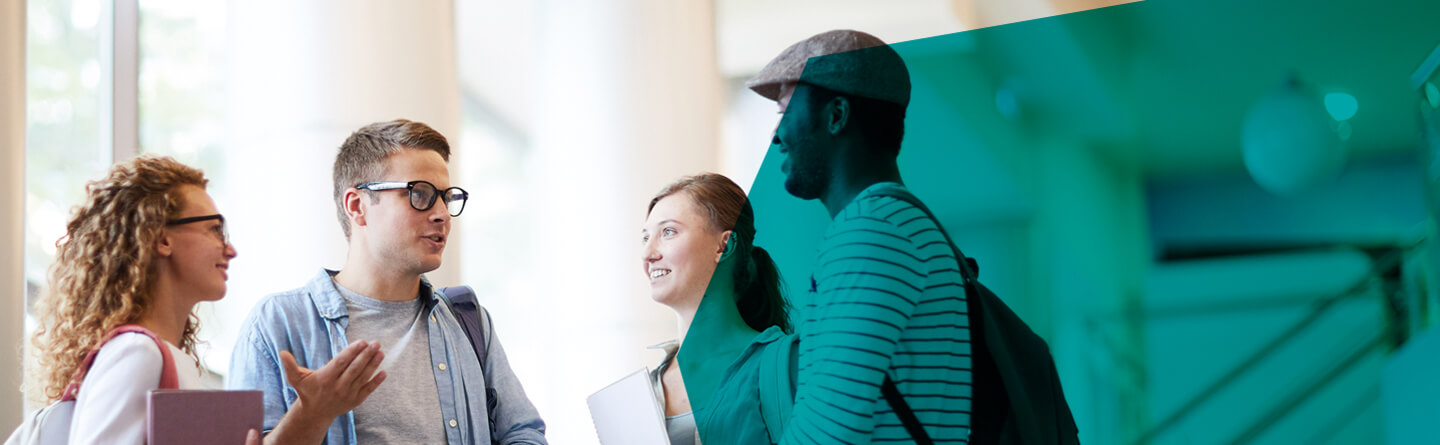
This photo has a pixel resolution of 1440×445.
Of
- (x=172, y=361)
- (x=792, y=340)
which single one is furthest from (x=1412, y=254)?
(x=172, y=361)

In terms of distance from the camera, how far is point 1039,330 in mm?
1401

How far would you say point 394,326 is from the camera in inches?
92.5

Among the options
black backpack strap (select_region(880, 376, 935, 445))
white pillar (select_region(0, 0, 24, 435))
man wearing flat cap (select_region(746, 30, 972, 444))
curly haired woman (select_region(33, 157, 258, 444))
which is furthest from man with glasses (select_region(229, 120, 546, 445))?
black backpack strap (select_region(880, 376, 935, 445))

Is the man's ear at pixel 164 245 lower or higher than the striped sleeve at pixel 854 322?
higher

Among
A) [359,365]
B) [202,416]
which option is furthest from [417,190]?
[202,416]

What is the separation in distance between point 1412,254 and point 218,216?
6.45 ft

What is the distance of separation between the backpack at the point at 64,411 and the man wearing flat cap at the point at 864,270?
1114 millimetres

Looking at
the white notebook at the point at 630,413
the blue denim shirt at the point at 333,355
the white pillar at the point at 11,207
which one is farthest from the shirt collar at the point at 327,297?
the white pillar at the point at 11,207

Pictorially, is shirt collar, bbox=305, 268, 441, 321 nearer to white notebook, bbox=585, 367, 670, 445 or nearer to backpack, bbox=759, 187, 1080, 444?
white notebook, bbox=585, 367, 670, 445

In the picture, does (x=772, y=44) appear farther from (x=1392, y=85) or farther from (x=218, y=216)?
(x=1392, y=85)

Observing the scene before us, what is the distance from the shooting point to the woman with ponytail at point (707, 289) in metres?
1.71

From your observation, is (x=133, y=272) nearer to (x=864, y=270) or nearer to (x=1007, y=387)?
(x=864, y=270)

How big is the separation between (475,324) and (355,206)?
348 mm

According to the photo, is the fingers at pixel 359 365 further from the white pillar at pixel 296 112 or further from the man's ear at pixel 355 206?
the white pillar at pixel 296 112
